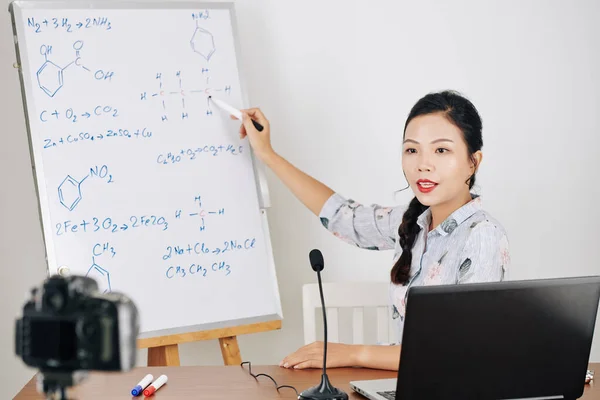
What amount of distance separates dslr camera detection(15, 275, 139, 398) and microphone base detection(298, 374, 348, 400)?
85cm

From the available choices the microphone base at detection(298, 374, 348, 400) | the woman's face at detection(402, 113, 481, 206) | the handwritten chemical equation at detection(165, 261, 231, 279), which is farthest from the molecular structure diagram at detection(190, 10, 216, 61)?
the microphone base at detection(298, 374, 348, 400)

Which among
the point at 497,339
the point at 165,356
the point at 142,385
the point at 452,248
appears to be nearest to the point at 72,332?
the point at 497,339

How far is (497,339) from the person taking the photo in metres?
1.28

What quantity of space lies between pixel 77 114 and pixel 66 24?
0.83ft

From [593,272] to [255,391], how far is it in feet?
5.60

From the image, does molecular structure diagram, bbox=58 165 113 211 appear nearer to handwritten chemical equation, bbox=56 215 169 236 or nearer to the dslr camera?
handwritten chemical equation, bbox=56 215 169 236

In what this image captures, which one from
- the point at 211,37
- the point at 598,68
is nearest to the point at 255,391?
the point at 211,37

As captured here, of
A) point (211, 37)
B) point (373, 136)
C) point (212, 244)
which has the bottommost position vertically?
point (212, 244)

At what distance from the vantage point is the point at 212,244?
2260 millimetres

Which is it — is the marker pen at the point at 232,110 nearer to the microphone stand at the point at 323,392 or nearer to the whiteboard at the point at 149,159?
the whiteboard at the point at 149,159

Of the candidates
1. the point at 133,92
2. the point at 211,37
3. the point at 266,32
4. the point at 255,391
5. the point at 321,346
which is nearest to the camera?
the point at 255,391

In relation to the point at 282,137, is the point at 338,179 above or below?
below

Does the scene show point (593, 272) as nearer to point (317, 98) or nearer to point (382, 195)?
point (382, 195)

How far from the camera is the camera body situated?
64 cm
